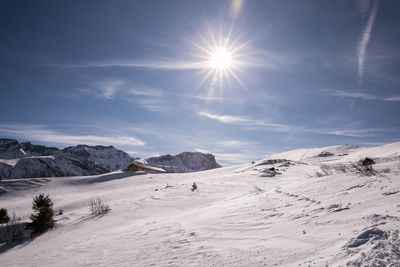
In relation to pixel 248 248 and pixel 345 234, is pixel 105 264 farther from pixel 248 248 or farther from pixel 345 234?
pixel 345 234

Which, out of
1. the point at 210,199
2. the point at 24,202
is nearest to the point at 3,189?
the point at 24,202

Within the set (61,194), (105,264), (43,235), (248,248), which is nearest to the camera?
(248,248)

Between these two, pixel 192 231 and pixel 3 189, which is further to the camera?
pixel 3 189

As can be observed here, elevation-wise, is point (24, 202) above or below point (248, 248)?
below

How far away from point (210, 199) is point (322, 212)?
692cm

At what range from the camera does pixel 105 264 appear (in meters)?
2.89

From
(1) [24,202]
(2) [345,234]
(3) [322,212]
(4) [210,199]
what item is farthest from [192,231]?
(1) [24,202]

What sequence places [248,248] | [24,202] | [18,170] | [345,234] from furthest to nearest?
[18,170]
[24,202]
[248,248]
[345,234]

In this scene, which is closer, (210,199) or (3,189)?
(210,199)

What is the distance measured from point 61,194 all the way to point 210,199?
15.9m

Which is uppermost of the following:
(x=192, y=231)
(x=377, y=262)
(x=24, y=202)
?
(x=377, y=262)

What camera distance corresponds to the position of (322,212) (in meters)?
3.22

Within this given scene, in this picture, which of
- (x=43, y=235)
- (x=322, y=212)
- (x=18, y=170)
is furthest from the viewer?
(x=18, y=170)

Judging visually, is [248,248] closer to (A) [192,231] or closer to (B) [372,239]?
(B) [372,239]
